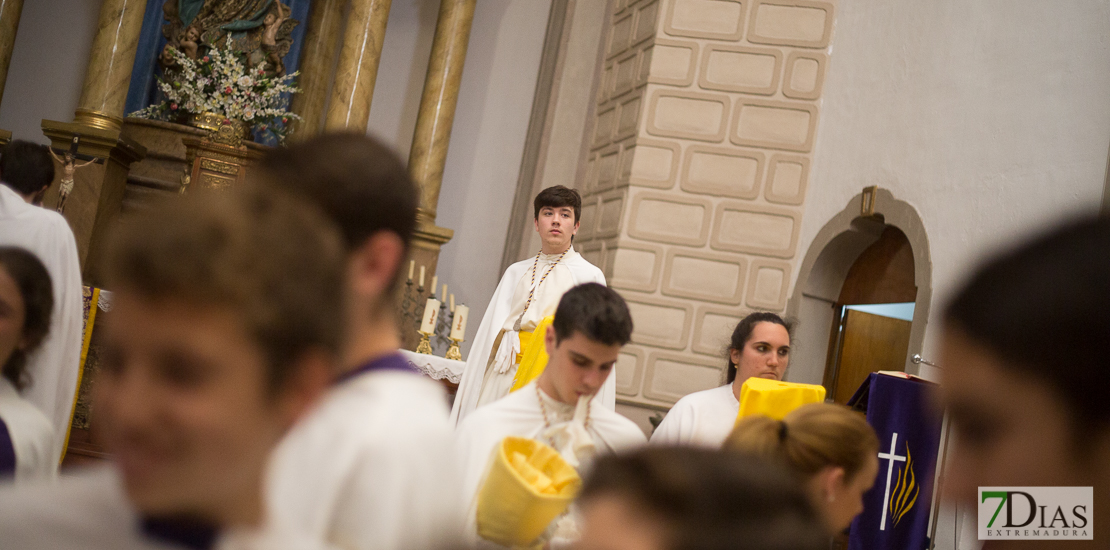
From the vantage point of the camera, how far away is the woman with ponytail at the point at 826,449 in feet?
6.06

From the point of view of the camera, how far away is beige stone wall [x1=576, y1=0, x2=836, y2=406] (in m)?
7.42

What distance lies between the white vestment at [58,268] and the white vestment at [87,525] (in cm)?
244

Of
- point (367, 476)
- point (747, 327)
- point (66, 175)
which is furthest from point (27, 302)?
point (66, 175)

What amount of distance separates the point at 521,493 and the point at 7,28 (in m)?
7.99

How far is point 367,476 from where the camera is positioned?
1119 millimetres

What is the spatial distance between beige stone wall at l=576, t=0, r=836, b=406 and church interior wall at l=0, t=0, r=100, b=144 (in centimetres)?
542

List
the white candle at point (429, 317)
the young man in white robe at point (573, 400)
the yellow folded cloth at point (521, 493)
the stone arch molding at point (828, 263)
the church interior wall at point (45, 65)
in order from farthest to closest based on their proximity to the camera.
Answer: the church interior wall at point (45, 65)
the stone arch molding at point (828, 263)
the white candle at point (429, 317)
the young man in white robe at point (573, 400)
the yellow folded cloth at point (521, 493)

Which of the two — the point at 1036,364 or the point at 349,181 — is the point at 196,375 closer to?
the point at 349,181

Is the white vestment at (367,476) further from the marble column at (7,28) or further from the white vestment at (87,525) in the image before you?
the marble column at (7,28)

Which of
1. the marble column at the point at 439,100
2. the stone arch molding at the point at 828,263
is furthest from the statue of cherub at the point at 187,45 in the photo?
the stone arch molding at the point at 828,263

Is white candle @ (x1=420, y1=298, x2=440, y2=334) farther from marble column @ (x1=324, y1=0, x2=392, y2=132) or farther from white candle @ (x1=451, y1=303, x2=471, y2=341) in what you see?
marble column @ (x1=324, y1=0, x2=392, y2=132)

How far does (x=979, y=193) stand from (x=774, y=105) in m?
2.26

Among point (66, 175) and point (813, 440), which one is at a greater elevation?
point (66, 175)

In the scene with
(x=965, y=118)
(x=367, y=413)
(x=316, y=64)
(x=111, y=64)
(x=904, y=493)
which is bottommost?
(x=904, y=493)
